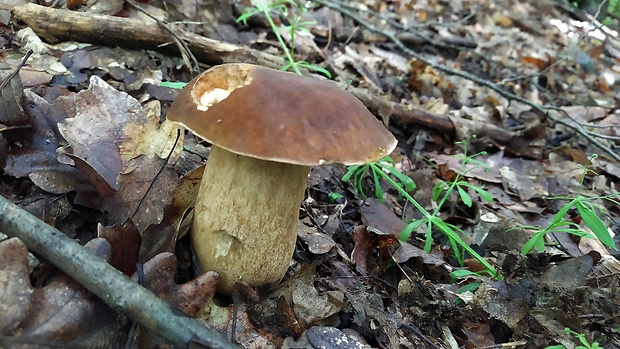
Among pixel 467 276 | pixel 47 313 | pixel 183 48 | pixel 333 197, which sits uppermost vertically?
pixel 47 313

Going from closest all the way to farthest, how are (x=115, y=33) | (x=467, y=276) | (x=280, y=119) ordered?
(x=280, y=119) → (x=467, y=276) → (x=115, y=33)

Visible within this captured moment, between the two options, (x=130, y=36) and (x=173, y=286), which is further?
(x=130, y=36)

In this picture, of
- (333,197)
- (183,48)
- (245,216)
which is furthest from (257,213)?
(183,48)

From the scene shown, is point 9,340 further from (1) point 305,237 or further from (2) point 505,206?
(2) point 505,206

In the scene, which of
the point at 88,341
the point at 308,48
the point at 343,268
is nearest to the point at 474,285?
the point at 343,268

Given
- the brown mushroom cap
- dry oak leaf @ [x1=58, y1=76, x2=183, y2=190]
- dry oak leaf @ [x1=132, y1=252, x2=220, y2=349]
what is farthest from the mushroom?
dry oak leaf @ [x1=58, y1=76, x2=183, y2=190]

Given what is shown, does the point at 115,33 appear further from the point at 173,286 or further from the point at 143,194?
the point at 173,286

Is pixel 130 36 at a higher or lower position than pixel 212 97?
lower
